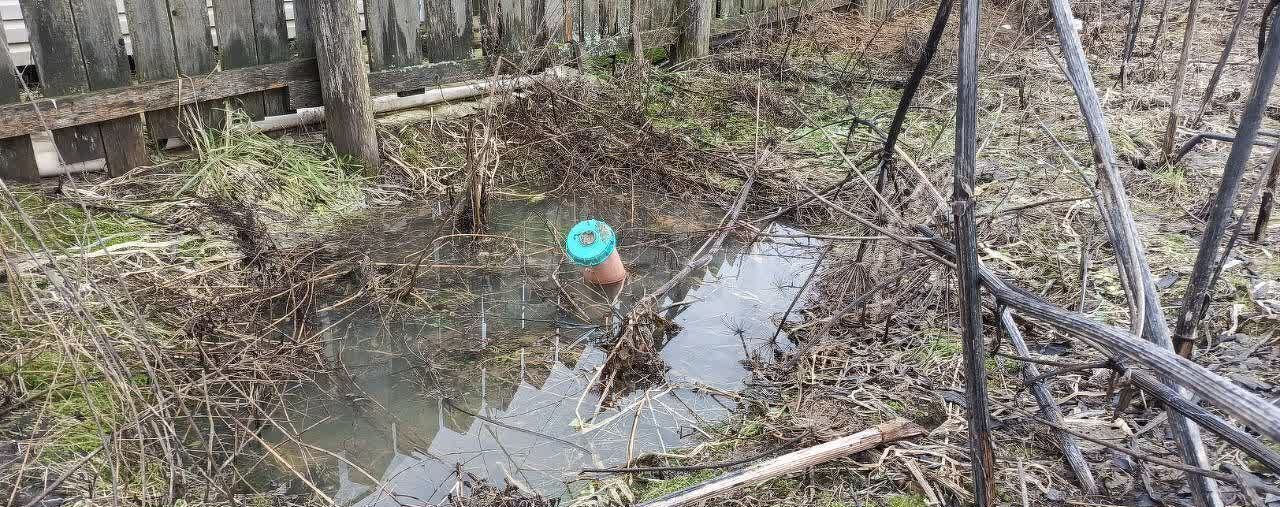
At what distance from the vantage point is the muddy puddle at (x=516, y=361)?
2.99m

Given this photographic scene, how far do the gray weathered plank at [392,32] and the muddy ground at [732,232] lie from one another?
443 mm

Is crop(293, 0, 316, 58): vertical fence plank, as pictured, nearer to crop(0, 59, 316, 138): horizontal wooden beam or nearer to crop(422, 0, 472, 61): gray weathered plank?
crop(0, 59, 316, 138): horizontal wooden beam

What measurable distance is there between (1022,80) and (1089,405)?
4407 millimetres

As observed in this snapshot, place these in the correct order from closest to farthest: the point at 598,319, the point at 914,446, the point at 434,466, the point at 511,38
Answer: the point at 914,446 → the point at 434,466 → the point at 598,319 → the point at 511,38

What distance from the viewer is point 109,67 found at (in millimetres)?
→ 4402

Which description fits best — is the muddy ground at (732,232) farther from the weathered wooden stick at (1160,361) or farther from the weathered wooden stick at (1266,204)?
the weathered wooden stick at (1160,361)

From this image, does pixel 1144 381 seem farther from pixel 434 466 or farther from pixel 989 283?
pixel 434 466

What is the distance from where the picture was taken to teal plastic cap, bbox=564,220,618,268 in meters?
3.97

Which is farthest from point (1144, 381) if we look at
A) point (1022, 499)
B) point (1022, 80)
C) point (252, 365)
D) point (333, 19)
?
point (1022, 80)

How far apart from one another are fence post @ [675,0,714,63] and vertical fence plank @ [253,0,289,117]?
334 cm

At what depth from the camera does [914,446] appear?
2.78m

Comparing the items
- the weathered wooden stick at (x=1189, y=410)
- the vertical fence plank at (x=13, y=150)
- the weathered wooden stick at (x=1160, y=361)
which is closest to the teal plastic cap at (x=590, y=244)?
the weathered wooden stick at (x=1160, y=361)

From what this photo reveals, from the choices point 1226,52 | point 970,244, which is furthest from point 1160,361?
point 1226,52

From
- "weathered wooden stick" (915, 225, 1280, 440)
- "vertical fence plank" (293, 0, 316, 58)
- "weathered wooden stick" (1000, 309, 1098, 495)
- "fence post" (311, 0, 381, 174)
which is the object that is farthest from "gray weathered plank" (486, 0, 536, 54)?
"weathered wooden stick" (915, 225, 1280, 440)
